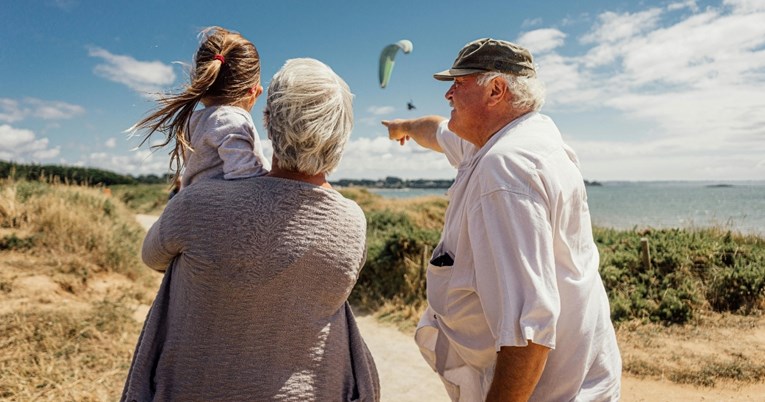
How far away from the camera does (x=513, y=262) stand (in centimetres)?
136

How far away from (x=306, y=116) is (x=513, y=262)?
Result: 2.47 feet

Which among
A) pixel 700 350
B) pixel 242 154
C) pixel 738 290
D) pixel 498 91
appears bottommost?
pixel 700 350

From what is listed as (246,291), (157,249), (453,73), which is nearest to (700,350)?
(453,73)

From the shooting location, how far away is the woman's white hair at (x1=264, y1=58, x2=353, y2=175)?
5.11 ft

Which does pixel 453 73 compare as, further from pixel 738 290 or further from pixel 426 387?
pixel 738 290

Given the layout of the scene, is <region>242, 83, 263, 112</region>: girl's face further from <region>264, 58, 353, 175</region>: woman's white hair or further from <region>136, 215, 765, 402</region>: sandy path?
<region>136, 215, 765, 402</region>: sandy path

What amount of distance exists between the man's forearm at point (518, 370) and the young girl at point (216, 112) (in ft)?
3.67

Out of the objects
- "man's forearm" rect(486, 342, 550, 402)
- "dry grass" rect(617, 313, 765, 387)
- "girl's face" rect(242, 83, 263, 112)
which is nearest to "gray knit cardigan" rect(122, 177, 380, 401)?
"man's forearm" rect(486, 342, 550, 402)

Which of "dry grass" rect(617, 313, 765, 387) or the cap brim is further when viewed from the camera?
"dry grass" rect(617, 313, 765, 387)

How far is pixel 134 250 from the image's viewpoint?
29.9 feet

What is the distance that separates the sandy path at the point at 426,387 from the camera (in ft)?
15.0

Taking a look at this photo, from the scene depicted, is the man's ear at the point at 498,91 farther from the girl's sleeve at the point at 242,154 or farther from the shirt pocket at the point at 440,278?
the girl's sleeve at the point at 242,154

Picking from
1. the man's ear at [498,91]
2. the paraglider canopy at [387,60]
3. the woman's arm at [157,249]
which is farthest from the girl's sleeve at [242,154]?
the paraglider canopy at [387,60]

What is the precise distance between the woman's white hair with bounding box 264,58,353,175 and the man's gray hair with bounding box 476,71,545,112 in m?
0.50
